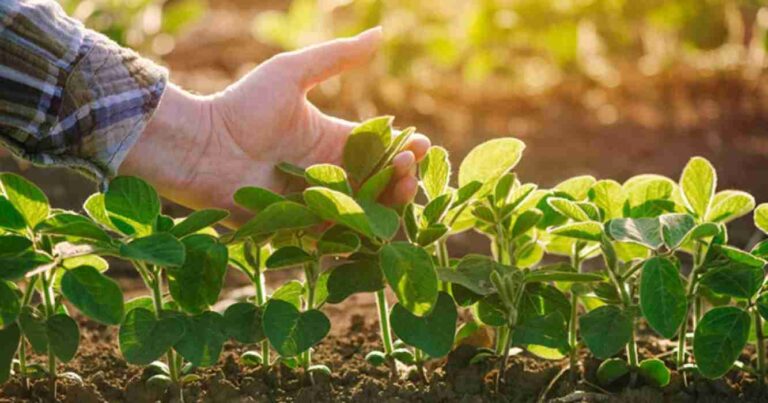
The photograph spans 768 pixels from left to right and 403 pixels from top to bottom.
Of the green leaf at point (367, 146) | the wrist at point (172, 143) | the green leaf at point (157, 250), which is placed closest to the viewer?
the green leaf at point (157, 250)

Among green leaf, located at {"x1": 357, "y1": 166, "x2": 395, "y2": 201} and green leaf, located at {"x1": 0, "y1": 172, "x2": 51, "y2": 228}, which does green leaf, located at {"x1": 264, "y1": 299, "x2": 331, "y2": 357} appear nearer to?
green leaf, located at {"x1": 357, "y1": 166, "x2": 395, "y2": 201}

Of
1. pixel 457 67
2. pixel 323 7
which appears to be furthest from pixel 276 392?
pixel 457 67

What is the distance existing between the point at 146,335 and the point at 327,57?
28.8 inches

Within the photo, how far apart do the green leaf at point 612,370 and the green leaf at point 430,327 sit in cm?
30

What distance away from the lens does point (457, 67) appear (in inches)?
233

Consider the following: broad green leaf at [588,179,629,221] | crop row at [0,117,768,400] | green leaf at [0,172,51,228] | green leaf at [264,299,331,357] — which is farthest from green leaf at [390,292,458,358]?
green leaf at [0,172,51,228]

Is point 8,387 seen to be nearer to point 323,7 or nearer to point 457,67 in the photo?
point 323,7

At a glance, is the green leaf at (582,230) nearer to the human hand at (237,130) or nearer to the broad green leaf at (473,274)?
the broad green leaf at (473,274)

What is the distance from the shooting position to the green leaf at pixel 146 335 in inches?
69.1

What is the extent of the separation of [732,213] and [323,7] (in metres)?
3.66

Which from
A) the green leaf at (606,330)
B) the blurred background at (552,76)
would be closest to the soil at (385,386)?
the green leaf at (606,330)

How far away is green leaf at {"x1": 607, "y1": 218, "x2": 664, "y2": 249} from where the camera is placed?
1.77m

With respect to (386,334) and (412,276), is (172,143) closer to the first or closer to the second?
(386,334)

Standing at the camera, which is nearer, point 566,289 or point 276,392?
point 276,392
